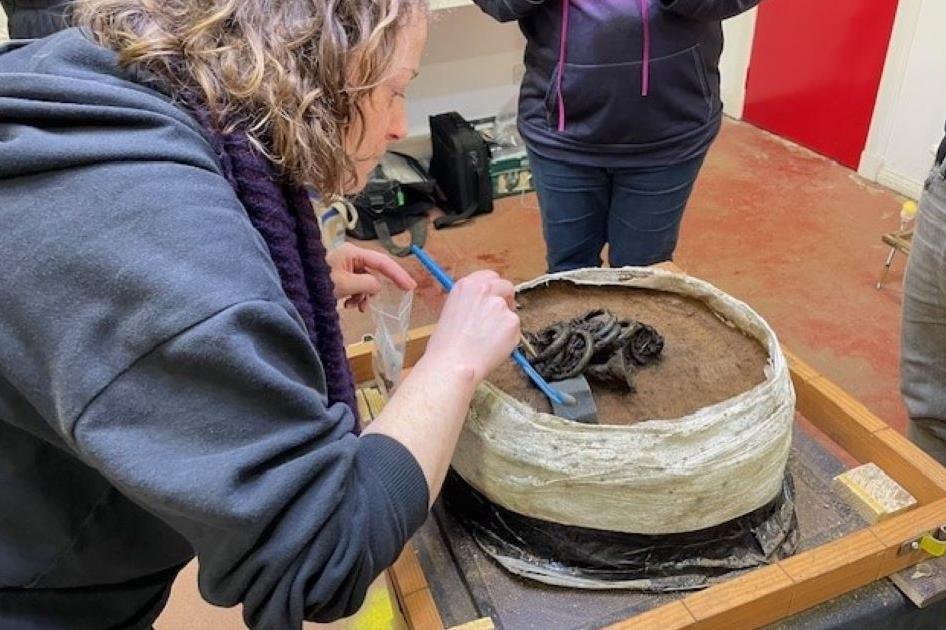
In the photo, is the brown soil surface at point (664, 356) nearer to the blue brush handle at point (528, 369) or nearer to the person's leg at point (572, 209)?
the blue brush handle at point (528, 369)

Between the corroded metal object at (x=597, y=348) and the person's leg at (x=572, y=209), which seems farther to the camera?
→ the person's leg at (x=572, y=209)

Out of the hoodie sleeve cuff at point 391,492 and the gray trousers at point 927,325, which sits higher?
the hoodie sleeve cuff at point 391,492

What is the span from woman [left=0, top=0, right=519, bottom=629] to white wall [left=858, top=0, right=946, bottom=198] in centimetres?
239

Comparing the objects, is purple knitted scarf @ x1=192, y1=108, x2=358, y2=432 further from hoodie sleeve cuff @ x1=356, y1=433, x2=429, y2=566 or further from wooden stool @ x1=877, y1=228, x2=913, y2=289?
wooden stool @ x1=877, y1=228, x2=913, y2=289

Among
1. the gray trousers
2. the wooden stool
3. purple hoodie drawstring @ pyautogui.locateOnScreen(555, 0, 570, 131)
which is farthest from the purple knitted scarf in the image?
the wooden stool

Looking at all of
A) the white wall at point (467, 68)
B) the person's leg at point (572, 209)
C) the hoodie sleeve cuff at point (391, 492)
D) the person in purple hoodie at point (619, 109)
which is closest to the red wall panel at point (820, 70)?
the white wall at point (467, 68)

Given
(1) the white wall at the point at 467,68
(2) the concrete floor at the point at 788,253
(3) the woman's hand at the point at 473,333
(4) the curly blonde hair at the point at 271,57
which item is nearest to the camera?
(4) the curly blonde hair at the point at 271,57

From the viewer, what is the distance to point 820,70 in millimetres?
2988

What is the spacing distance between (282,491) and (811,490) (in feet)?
2.37

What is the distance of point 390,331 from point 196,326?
1.99ft

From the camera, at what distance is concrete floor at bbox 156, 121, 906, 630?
2092mm

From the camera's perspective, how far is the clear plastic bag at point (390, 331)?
1117mm

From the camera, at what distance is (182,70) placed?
2.11 ft

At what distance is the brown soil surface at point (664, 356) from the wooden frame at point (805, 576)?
7.4 inches
